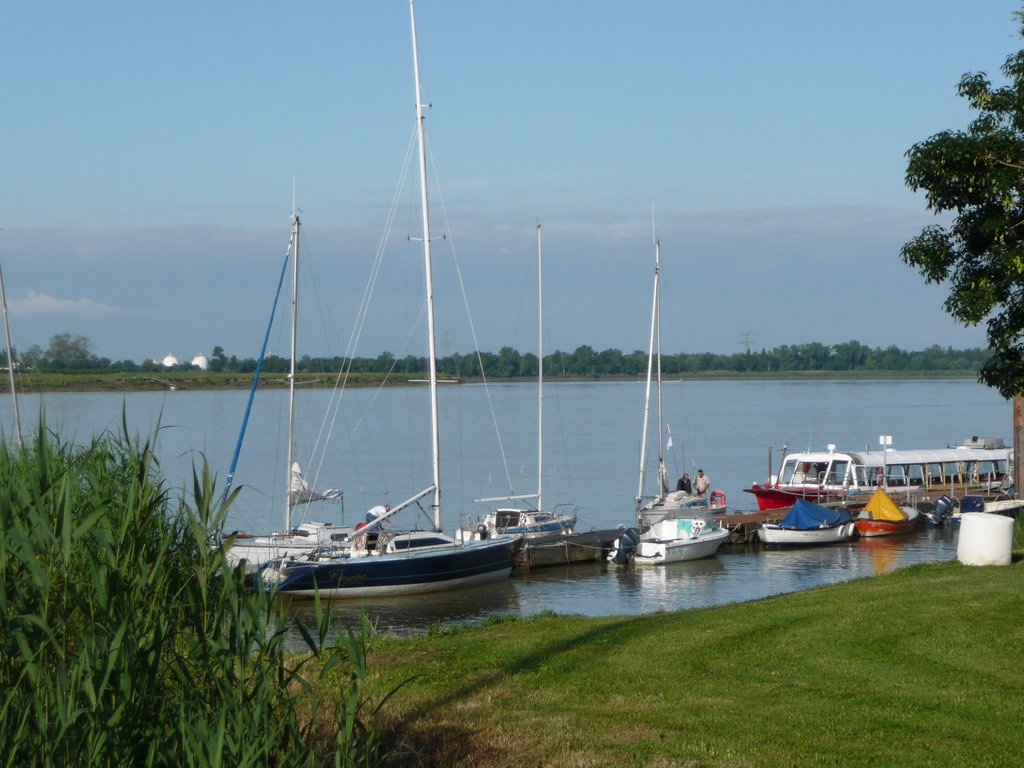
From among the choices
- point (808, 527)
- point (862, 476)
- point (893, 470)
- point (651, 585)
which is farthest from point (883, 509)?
point (651, 585)

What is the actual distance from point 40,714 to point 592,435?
94.9 m

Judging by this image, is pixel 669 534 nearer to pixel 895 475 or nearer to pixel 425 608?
pixel 425 608

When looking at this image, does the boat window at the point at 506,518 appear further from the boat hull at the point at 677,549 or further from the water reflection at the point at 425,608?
the water reflection at the point at 425,608

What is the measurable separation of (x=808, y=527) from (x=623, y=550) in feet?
26.0

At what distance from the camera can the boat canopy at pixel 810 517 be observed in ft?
138

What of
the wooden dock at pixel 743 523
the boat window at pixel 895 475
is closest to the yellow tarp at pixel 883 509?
the wooden dock at pixel 743 523

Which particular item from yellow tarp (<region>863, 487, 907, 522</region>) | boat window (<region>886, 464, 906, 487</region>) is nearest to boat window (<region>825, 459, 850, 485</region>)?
boat window (<region>886, 464, 906, 487</region>)

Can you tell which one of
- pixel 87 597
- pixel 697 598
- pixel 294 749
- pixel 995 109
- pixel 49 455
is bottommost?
pixel 697 598

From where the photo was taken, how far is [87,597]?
695 cm

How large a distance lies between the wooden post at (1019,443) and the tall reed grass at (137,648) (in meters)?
33.9

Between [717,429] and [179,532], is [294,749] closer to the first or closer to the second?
[179,532]

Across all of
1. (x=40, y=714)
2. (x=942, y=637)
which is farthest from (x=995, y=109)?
(x=40, y=714)

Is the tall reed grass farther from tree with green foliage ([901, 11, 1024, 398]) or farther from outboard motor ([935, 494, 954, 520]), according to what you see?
outboard motor ([935, 494, 954, 520])

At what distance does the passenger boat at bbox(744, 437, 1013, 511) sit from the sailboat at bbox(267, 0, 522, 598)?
721 inches
